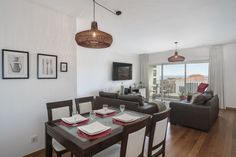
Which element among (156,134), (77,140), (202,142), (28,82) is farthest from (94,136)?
(202,142)

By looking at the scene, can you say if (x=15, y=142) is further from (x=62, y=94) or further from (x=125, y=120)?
(x=125, y=120)

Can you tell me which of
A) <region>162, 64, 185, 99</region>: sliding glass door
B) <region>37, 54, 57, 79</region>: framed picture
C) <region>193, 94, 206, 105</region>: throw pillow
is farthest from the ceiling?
<region>162, 64, 185, 99</region>: sliding glass door

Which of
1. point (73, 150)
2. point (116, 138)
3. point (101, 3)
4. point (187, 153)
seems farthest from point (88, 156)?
point (101, 3)

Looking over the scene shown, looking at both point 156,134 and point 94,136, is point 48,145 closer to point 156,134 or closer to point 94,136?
point 94,136

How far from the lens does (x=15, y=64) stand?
2.13 meters

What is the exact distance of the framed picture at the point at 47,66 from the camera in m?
2.42

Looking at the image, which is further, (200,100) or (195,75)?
(195,75)

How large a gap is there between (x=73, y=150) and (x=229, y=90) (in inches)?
249

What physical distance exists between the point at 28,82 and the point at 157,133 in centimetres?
219

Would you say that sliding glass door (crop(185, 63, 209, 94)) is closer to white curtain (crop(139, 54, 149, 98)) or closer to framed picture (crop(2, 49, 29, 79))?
white curtain (crop(139, 54, 149, 98))

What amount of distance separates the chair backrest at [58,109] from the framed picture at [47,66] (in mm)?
701

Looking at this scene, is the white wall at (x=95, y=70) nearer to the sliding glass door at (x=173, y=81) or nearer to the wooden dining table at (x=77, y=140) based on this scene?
the sliding glass door at (x=173, y=81)

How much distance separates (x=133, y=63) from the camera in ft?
23.9

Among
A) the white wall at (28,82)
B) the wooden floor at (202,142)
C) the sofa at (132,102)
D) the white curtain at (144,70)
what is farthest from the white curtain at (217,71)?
the white wall at (28,82)
